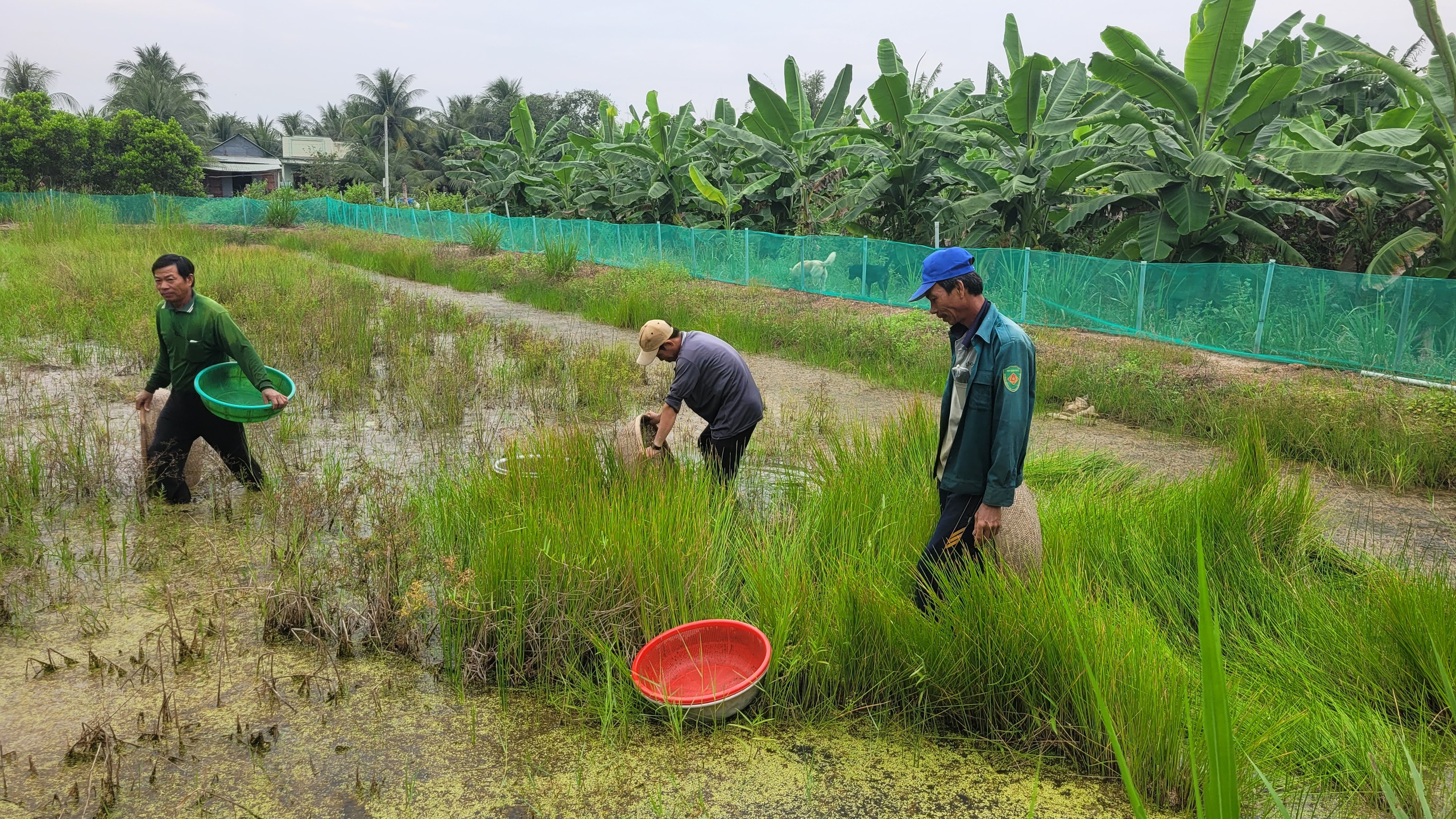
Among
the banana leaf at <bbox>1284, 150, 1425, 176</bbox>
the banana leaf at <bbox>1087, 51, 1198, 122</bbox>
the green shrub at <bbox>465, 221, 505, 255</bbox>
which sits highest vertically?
the banana leaf at <bbox>1087, 51, 1198, 122</bbox>

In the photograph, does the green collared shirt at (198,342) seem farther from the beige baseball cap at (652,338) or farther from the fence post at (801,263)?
the fence post at (801,263)

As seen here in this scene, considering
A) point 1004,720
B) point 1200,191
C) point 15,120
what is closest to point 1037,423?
point 1200,191

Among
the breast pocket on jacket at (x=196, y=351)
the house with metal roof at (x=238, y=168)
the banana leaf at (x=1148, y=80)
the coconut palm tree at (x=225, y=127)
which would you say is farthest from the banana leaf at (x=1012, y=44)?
the coconut palm tree at (x=225, y=127)

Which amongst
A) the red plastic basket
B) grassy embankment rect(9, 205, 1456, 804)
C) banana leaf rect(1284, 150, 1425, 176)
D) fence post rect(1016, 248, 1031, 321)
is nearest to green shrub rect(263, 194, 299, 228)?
fence post rect(1016, 248, 1031, 321)

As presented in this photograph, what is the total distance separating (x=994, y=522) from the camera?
10.9ft

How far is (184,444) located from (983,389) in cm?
456

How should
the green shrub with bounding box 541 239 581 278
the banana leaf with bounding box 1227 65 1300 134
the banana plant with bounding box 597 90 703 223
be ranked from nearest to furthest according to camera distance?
the banana leaf with bounding box 1227 65 1300 134, the green shrub with bounding box 541 239 581 278, the banana plant with bounding box 597 90 703 223

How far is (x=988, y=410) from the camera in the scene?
10.9 feet

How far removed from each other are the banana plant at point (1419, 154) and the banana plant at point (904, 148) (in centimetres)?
464

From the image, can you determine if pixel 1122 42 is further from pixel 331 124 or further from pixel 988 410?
pixel 331 124

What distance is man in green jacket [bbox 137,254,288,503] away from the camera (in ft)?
16.5

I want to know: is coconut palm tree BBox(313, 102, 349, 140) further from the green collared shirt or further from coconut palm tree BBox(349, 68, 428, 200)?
the green collared shirt

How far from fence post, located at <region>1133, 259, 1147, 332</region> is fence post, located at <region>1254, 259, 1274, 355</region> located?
3.97 feet

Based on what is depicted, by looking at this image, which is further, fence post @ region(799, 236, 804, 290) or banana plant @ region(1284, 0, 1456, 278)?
fence post @ region(799, 236, 804, 290)
